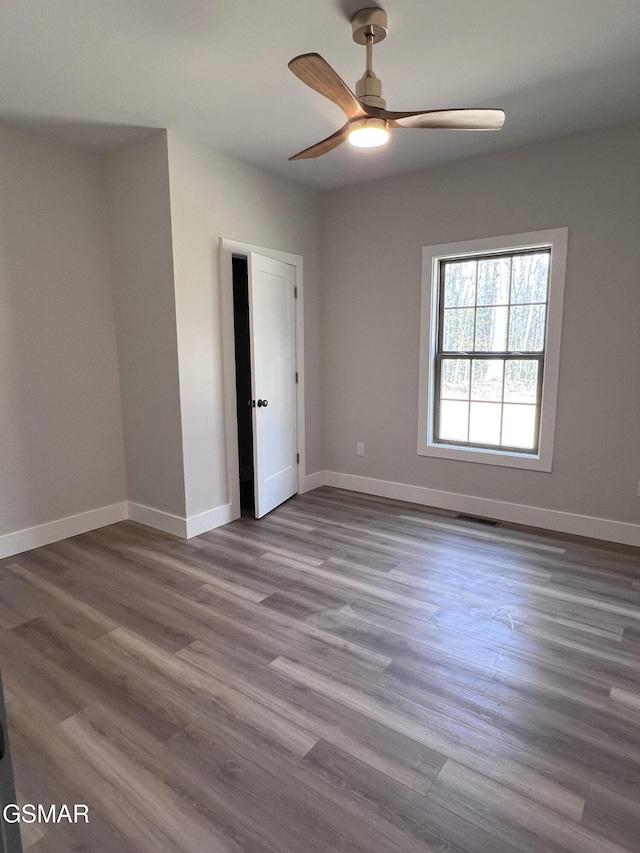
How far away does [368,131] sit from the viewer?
214 cm

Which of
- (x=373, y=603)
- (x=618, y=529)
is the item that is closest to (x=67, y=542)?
(x=373, y=603)

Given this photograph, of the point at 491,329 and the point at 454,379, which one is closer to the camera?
the point at 491,329

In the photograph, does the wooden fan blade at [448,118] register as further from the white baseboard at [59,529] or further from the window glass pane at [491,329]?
the white baseboard at [59,529]

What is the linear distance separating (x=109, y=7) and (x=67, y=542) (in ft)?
10.3

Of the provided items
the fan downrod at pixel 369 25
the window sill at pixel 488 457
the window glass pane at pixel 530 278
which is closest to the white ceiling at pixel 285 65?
the fan downrod at pixel 369 25

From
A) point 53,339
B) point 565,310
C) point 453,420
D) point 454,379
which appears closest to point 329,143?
point 565,310

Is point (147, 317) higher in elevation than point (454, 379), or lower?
higher

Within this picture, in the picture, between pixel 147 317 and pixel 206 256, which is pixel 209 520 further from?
pixel 206 256

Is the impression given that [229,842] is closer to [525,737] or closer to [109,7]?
[525,737]

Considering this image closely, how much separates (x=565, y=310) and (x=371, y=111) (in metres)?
2.12

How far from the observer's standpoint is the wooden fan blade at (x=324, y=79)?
5.76ft

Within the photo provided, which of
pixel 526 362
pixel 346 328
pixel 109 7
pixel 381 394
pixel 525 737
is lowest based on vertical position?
pixel 525 737

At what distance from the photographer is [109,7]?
2002 millimetres

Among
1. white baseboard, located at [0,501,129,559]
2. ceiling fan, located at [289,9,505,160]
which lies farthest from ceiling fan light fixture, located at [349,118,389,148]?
white baseboard, located at [0,501,129,559]
